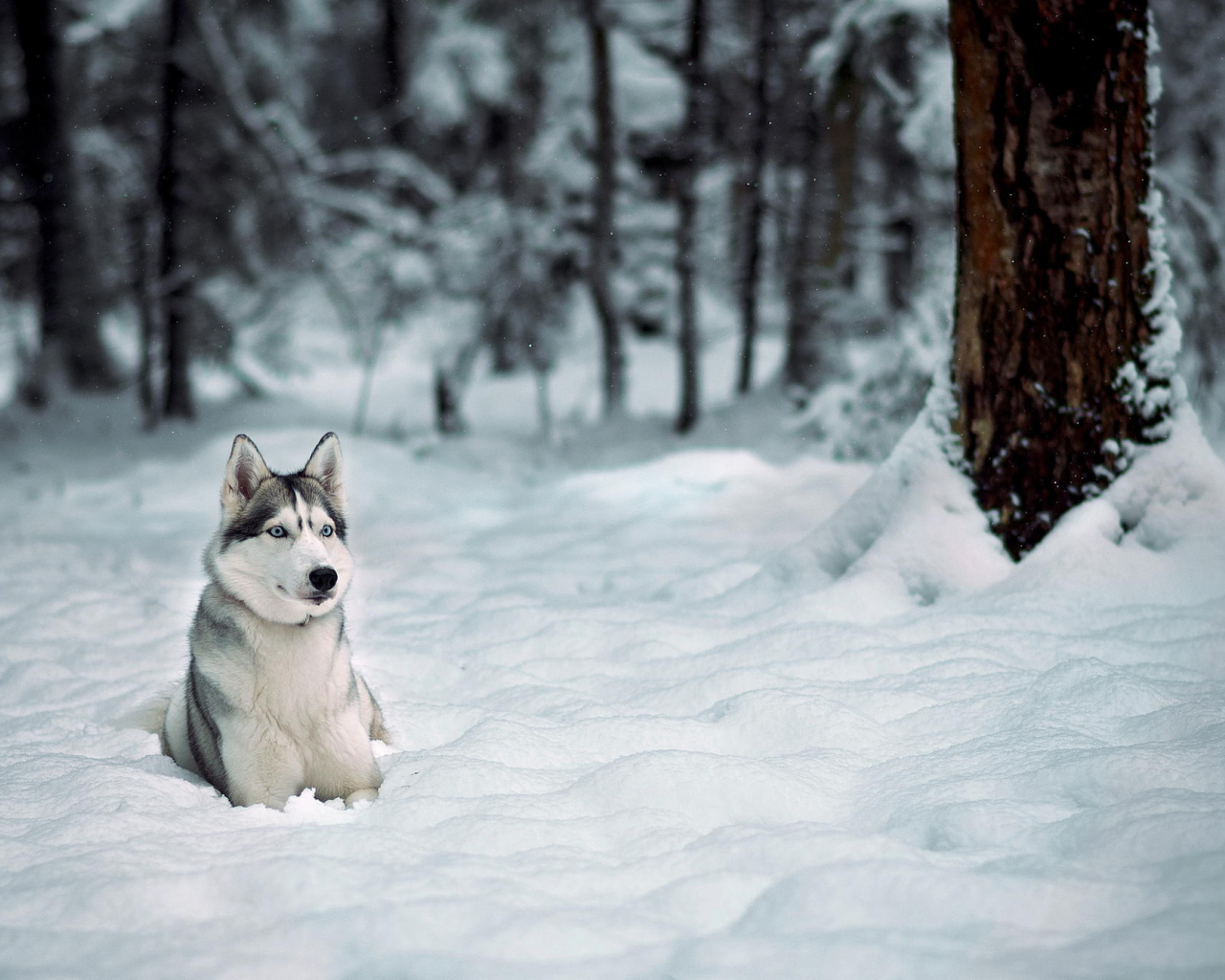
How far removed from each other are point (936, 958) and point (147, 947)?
5.79 ft

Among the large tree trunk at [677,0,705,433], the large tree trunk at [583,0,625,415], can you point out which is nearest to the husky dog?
the large tree trunk at [677,0,705,433]

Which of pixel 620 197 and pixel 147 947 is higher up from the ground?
pixel 620 197

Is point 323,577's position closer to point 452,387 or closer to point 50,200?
point 452,387

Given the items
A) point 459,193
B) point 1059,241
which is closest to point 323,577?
point 1059,241

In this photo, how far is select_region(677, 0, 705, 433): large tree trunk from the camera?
50.2ft

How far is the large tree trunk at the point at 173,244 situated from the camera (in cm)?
→ 1500

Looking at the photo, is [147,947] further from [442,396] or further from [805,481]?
[442,396]

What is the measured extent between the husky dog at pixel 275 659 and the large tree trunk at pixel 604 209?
13.1 metres

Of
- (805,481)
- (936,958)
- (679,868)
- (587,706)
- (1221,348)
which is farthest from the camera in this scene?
(1221,348)

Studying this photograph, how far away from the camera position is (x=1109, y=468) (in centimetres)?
472

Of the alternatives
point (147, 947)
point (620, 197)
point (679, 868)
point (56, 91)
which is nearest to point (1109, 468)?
point (679, 868)

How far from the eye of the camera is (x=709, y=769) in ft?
10.2

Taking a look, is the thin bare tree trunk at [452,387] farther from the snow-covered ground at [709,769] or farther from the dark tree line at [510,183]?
the snow-covered ground at [709,769]

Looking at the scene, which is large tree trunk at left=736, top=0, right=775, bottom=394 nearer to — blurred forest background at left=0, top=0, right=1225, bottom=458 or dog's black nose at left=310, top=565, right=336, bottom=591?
blurred forest background at left=0, top=0, right=1225, bottom=458
